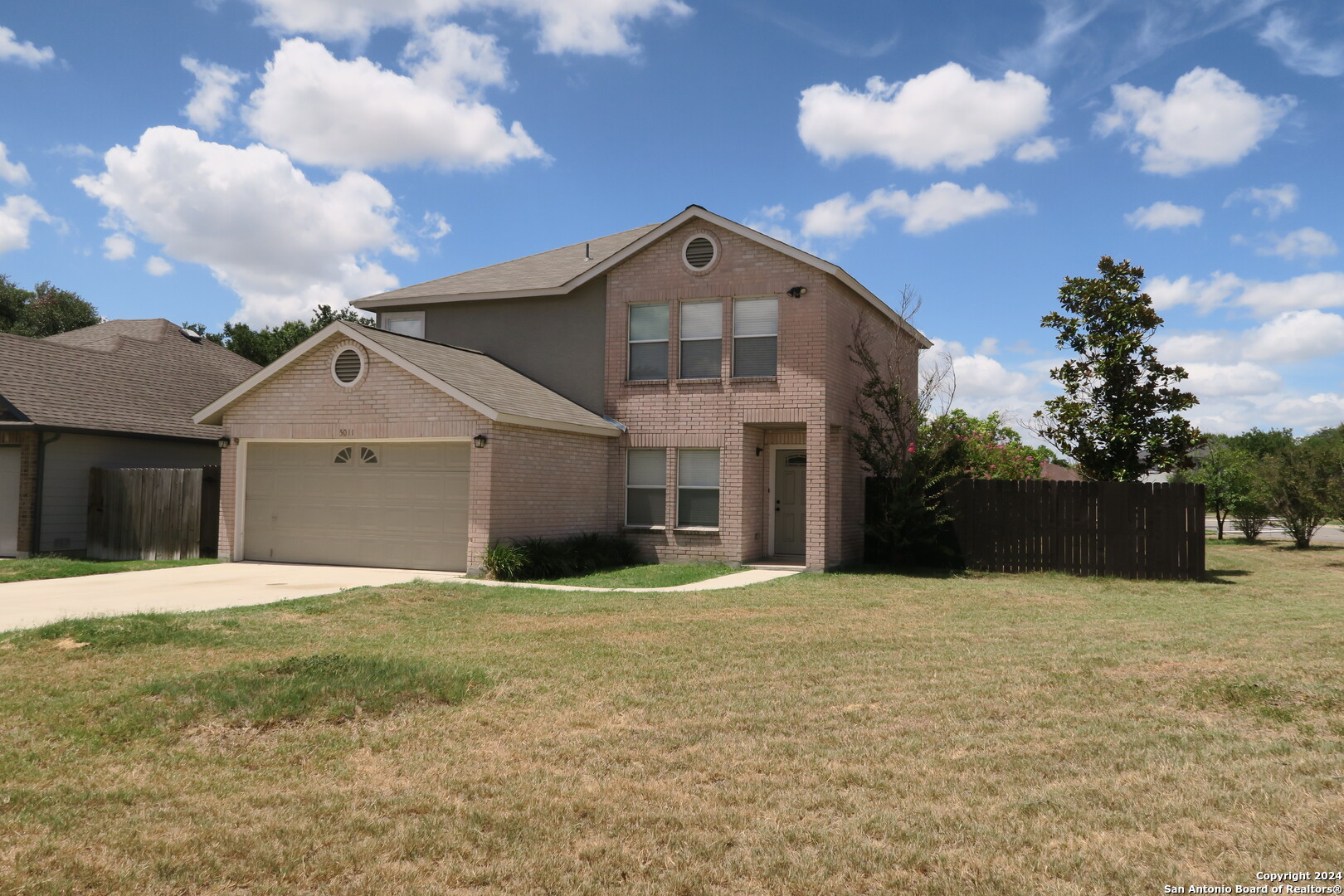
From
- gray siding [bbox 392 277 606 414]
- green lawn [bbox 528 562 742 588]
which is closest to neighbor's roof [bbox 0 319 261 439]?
A: gray siding [bbox 392 277 606 414]

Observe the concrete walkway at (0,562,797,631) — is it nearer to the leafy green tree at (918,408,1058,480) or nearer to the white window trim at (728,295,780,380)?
the white window trim at (728,295,780,380)

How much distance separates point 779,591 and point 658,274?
7581 millimetres

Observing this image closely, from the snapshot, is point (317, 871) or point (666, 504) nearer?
point (317, 871)

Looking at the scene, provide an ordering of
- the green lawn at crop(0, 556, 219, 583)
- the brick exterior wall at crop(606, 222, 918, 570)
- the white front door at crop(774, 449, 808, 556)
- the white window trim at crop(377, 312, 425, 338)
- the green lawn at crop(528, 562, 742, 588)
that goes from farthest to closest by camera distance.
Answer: the white window trim at crop(377, 312, 425, 338)
the white front door at crop(774, 449, 808, 556)
the brick exterior wall at crop(606, 222, 918, 570)
the green lawn at crop(0, 556, 219, 583)
the green lawn at crop(528, 562, 742, 588)

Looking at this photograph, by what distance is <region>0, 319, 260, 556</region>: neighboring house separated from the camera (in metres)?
18.2

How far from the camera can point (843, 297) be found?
60.3 ft

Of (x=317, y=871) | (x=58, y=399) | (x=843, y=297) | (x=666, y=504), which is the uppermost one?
(x=843, y=297)

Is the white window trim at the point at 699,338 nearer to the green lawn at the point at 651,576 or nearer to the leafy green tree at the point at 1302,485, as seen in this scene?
the green lawn at the point at 651,576

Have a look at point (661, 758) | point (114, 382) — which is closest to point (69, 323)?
point (114, 382)

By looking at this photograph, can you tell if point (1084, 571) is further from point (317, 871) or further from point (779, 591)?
point (317, 871)

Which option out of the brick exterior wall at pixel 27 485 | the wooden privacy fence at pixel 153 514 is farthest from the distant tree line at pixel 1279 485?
the brick exterior wall at pixel 27 485

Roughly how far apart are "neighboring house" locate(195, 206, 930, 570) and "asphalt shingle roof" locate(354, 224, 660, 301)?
343 mm

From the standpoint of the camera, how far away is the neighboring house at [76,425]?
59.7ft

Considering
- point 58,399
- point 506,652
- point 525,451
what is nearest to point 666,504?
point 525,451
